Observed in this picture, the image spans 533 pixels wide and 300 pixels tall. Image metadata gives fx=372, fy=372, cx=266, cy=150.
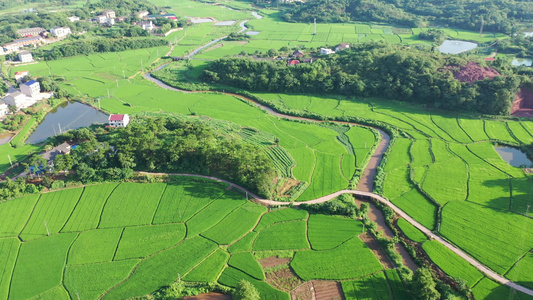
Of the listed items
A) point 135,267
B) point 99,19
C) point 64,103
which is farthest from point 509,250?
point 99,19

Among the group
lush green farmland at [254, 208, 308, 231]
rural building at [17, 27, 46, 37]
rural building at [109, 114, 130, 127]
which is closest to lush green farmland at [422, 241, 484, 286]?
lush green farmland at [254, 208, 308, 231]

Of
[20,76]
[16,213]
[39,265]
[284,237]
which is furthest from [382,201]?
[20,76]

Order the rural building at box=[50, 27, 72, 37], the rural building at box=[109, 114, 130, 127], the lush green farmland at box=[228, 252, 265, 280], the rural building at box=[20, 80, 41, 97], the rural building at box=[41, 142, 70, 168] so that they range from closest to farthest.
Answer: the lush green farmland at box=[228, 252, 265, 280]
the rural building at box=[41, 142, 70, 168]
the rural building at box=[109, 114, 130, 127]
the rural building at box=[20, 80, 41, 97]
the rural building at box=[50, 27, 72, 37]

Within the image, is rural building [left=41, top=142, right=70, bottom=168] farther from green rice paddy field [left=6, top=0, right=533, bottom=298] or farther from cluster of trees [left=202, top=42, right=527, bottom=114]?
cluster of trees [left=202, top=42, right=527, bottom=114]

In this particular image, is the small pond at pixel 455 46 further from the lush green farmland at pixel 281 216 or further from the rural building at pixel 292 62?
the lush green farmland at pixel 281 216

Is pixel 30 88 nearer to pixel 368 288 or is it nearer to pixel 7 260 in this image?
pixel 7 260

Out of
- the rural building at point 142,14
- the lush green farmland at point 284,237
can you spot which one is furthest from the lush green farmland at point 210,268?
the rural building at point 142,14
